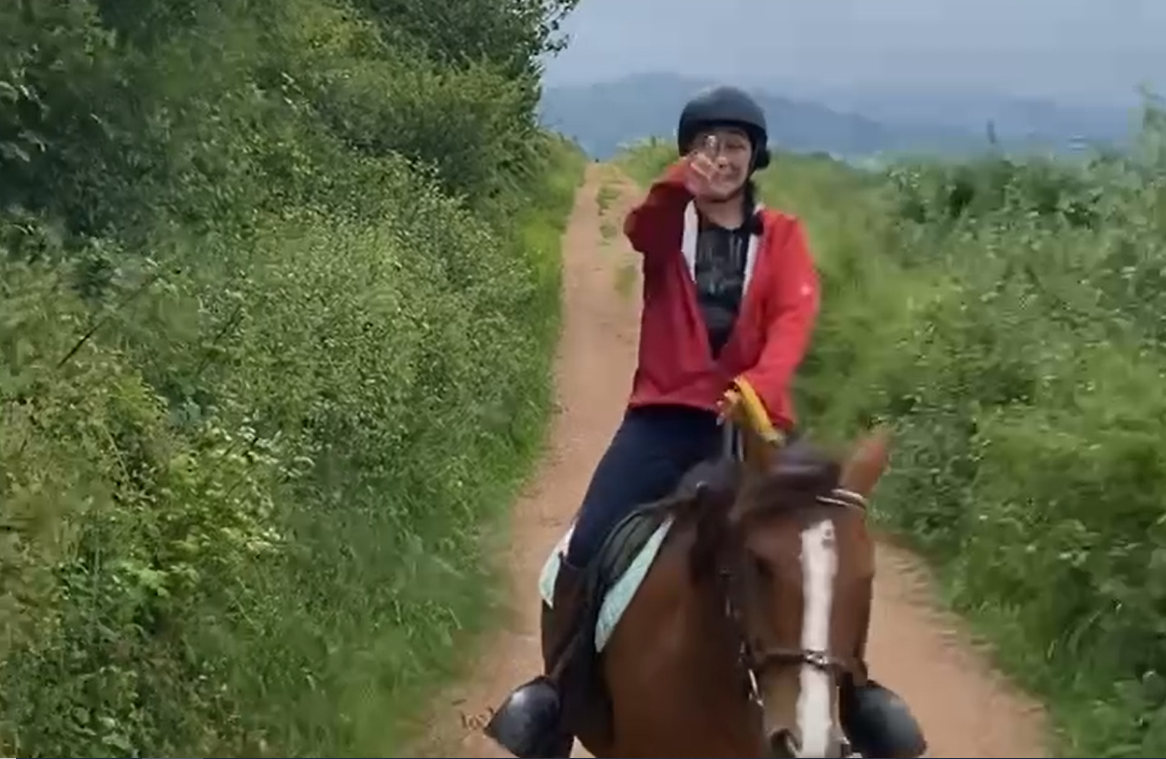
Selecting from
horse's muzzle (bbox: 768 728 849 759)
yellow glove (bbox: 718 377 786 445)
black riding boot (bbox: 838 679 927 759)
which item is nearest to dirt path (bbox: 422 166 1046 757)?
black riding boot (bbox: 838 679 927 759)

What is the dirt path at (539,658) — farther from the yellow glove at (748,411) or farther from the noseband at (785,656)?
the yellow glove at (748,411)

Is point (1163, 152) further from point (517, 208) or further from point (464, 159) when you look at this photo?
point (517, 208)

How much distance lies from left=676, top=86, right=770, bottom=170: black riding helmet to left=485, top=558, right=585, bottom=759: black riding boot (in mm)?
1318

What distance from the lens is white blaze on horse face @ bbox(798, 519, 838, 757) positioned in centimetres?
317

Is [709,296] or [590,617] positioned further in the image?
[590,617]

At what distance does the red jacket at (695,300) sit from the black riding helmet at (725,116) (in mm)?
104

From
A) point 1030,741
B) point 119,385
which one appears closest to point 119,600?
point 119,385

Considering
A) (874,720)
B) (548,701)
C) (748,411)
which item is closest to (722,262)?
(748,411)

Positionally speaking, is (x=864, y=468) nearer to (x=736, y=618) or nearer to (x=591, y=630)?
(x=736, y=618)

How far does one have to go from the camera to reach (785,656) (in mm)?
3451

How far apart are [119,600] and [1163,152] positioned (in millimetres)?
8572

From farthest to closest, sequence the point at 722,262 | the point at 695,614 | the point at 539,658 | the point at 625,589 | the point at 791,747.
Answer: the point at 539,658 < the point at 625,589 < the point at 722,262 < the point at 695,614 < the point at 791,747

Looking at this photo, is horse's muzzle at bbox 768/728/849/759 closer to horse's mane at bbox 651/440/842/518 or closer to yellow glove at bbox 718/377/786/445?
horse's mane at bbox 651/440/842/518

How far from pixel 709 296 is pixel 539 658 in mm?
1372
